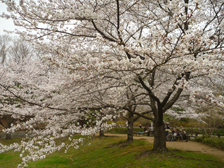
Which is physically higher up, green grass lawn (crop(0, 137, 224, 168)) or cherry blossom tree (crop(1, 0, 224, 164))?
cherry blossom tree (crop(1, 0, 224, 164))

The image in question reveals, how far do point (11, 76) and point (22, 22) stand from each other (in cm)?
1070

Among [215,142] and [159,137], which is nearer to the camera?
[159,137]

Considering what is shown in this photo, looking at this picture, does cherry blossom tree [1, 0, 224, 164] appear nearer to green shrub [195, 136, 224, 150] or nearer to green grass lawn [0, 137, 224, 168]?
green grass lawn [0, 137, 224, 168]

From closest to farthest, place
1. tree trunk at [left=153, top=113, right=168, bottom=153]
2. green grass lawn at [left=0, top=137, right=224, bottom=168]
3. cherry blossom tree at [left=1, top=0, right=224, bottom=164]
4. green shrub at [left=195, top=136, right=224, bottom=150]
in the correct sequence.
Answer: cherry blossom tree at [left=1, top=0, right=224, bottom=164] → green grass lawn at [left=0, top=137, right=224, bottom=168] → tree trunk at [left=153, top=113, right=168, bottom=153] → green shrub at [left=195, top=136, right=224, bottom=150]

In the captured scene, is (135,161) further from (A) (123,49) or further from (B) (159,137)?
(A) (123,49)

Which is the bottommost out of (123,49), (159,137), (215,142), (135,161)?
(135,161)

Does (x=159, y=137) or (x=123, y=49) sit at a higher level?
(x=123, y=49)

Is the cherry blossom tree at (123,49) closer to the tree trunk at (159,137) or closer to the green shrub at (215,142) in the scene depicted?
the tree trunk at (159,137)

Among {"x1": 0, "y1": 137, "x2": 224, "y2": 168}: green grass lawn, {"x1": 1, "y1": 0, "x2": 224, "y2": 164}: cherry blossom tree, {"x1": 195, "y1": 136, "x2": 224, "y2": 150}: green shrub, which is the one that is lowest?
{"x1": 0, "y1": 137, "x2": 224, "y2": 168}: green grass lawn

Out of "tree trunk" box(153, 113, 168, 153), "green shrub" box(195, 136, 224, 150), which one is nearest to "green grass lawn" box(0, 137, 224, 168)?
"tree trunk" box(153, 113, 168, 153)

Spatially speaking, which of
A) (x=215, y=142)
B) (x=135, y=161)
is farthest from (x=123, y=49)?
(x=215, y=142)

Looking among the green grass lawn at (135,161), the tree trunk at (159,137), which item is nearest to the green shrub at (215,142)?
the green grass lawn at (135,161)

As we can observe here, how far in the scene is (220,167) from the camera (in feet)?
18.6

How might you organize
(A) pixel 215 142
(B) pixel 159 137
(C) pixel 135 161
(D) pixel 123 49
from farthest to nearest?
(A) pixel 215 142 → (B) pixel 159 137 → (C) pixel 135 161 → (D) pixel 123 49
